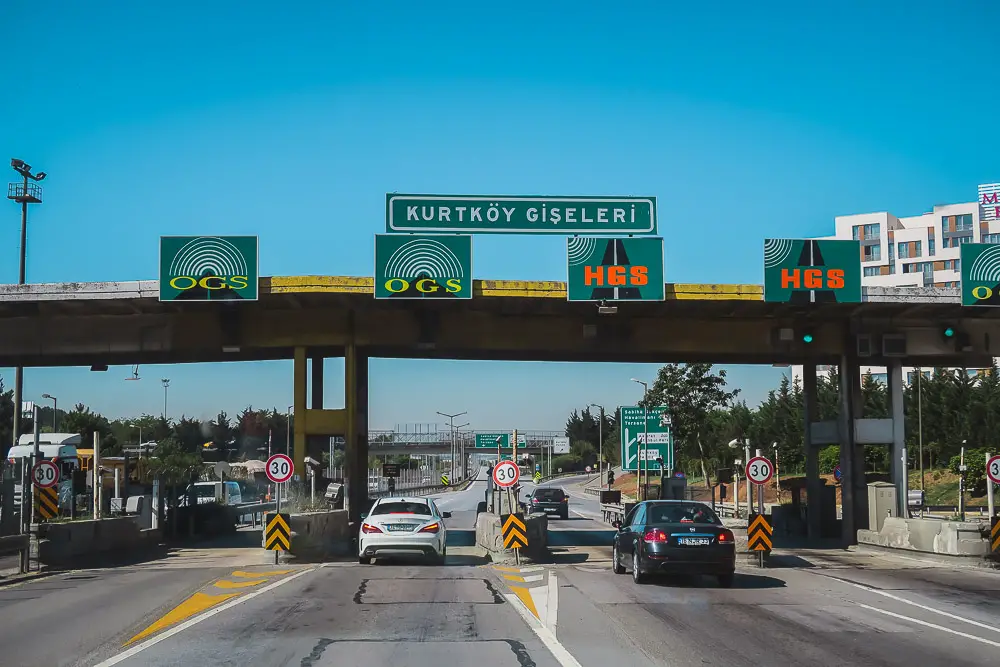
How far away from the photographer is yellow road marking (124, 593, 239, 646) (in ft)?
39.9

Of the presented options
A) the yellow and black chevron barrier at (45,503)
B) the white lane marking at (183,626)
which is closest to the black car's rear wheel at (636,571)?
the white lane marking at (183,626)

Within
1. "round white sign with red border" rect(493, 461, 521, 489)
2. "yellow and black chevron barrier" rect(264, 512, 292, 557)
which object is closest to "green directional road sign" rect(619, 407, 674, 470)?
"round white sign with red border" rect(493, 461, 521, 489)

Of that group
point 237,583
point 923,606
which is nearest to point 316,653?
point 237,583

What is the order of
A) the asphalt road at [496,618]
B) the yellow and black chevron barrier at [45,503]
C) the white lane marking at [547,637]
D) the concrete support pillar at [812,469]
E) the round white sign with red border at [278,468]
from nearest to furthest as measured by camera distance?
1. the white lane marking at [547,637]
2. the asphalt road at [496,618]
3. the yellow and black chevron barrier at [45,503]
4. the round white sign with red border at [278,468]
5. the concrete support pillar at [812,469]

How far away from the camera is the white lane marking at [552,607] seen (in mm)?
12859

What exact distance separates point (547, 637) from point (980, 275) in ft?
67.1

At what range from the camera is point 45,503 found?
24.0m

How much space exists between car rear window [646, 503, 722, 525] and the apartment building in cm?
9414

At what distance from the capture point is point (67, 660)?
33.2ft

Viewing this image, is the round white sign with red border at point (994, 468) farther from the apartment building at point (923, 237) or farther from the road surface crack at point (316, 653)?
the apartment building at point (923, 237)

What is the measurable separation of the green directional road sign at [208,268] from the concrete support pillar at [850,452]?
17.6 m

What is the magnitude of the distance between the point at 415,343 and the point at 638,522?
12.4 metres

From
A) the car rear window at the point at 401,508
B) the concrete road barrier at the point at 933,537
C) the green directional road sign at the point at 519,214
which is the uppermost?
the green directional road sign at the point at 519,214

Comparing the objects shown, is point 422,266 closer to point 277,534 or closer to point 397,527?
point 397,527
